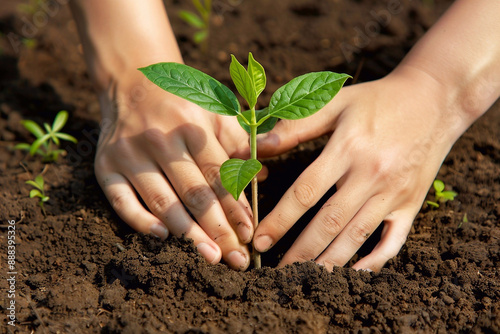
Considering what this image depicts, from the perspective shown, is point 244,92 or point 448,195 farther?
point 448,195

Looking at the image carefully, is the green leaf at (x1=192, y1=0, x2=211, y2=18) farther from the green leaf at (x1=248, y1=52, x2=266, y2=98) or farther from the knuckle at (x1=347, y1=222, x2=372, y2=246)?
the knuckle at (x1=347, y1=222, x2=372, y2=246)

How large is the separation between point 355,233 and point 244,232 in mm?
454

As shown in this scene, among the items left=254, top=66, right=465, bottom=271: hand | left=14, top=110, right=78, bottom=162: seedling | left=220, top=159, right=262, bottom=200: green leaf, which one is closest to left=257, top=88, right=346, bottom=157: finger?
left=254, top=66, right=465, bottom=271: hand

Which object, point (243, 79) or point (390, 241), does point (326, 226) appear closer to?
point (390, 241)

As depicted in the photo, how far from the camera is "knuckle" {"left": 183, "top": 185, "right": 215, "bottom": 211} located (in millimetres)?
1864

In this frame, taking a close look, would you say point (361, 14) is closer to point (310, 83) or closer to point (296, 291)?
point (310, 83)

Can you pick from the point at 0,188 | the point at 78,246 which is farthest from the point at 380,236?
the point at 0,188

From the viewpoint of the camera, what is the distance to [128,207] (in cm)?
198

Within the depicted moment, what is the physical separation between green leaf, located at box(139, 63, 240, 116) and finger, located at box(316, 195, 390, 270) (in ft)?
2.25

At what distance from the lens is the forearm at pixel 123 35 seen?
2236mm

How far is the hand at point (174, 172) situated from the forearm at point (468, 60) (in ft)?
3.15

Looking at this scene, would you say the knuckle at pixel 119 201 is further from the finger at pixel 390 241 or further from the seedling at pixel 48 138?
the finger at pixel 390 241

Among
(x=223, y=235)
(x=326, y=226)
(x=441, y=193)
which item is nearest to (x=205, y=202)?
(x=223, y=235)

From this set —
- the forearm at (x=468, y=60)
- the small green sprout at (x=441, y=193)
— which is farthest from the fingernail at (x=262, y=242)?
the forearm at (x=468, y=60)
